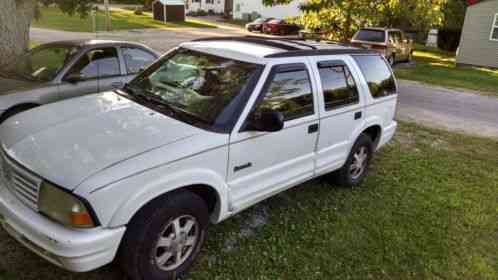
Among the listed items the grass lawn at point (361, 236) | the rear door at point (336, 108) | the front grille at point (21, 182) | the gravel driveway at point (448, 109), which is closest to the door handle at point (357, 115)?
the rear door at point (336, 108)

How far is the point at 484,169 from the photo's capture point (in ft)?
20.2

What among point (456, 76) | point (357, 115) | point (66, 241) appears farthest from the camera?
point (456, 76)

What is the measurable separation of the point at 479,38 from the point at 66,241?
23.4 m

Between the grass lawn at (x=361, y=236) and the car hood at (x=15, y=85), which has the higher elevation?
the car hood at (x=15, y=85)

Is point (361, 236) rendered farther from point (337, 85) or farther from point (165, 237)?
point (165, 237)

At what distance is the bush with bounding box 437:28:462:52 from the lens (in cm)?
2861

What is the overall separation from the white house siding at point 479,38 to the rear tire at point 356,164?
63.9 feet

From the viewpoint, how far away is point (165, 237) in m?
2.88

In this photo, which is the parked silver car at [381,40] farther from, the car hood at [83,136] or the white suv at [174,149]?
the car hood at [83,136]

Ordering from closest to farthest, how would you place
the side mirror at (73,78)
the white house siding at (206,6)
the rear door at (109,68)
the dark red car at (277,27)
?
the side mirror at (73,78) < the rear door at (109,68) < the dark red car at (277,27) < the white house siding at (206,6)

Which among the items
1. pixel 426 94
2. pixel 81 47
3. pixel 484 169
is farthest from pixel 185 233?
pixel 426 94

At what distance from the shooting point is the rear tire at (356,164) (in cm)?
473

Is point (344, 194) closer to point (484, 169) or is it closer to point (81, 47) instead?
point (484, 169)

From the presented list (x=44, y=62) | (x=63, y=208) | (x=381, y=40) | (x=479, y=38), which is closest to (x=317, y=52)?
(x=63, y=208)
